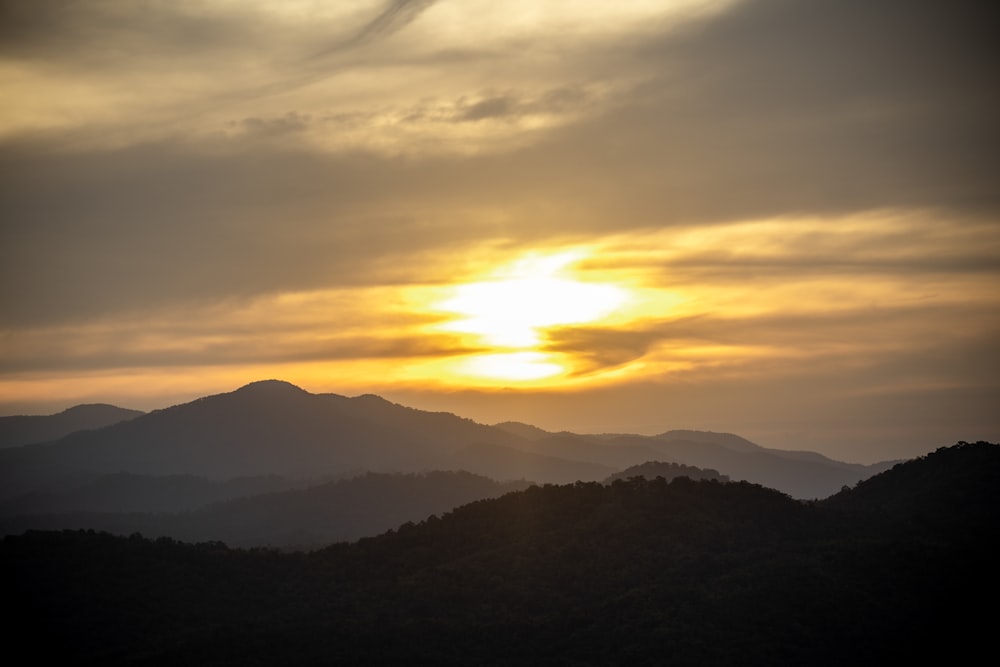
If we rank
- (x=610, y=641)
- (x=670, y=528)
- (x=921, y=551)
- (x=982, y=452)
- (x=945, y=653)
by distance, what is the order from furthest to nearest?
1. (x=982, y=452)
2. (x=670, y=528)
3. (x=921, y=551)
4. (x=610, y=641)
5. (x=945, y=653)

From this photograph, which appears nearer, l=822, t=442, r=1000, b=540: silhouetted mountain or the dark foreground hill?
the dark foreground hill

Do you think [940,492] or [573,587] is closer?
[573,587]

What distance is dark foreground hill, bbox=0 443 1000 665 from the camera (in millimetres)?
76500

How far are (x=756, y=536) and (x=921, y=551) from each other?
15.9 meters

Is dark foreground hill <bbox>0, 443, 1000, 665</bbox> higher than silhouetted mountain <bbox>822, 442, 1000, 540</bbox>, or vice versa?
silhouetted mountain <bbox>822, 442, 1000, 540</bbox>

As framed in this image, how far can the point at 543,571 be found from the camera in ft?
313

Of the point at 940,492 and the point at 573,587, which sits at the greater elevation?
the point at 940,492

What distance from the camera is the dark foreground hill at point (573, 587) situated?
7650 cm

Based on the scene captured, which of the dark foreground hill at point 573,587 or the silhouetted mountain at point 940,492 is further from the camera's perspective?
the silhouetted mountain at point 940,492

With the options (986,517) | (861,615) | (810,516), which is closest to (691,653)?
(861,615)

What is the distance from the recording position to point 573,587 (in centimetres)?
9156

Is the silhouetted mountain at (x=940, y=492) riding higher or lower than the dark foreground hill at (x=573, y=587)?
higher

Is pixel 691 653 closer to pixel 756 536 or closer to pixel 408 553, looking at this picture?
pixel 756 536

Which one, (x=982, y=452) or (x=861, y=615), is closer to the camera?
(x=861, y=615)
